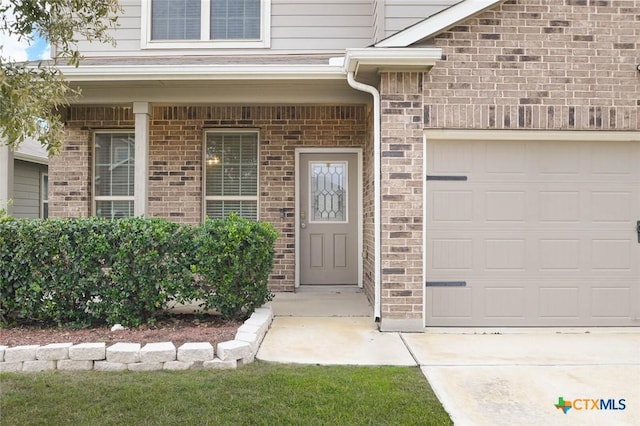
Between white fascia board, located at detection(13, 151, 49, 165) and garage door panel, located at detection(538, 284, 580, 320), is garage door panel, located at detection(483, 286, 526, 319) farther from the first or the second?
white fascia board, located at detection(13, 151, 49, 165)

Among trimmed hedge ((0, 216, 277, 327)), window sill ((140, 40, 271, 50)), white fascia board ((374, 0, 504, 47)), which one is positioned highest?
window sill ((140, 40, 271, 50))

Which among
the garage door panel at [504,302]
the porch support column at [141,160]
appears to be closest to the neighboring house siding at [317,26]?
the porch support column at [141,160]

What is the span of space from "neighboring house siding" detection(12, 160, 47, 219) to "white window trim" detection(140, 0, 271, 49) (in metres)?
6.16

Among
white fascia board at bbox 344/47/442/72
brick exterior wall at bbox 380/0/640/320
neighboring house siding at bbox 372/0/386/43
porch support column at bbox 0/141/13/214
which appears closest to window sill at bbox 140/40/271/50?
neighboring house siding at bbox 372/0/386/43

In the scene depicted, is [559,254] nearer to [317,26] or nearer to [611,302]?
[611,302]

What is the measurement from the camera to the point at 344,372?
3.62 metres

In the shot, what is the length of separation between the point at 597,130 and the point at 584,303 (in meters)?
1.94

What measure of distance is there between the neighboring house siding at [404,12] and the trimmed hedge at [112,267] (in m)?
3.95

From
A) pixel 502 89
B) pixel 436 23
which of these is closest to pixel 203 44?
pixel 436 23

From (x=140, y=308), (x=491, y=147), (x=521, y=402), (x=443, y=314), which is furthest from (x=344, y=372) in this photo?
(x=491, y=147)

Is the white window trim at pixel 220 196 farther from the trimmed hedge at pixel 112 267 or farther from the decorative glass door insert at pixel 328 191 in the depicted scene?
the trimmed hedge at pixel 112 267

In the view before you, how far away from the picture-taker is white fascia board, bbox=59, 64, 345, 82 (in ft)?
18.0

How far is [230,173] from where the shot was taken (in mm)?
7094

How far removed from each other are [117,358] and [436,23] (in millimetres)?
4502
